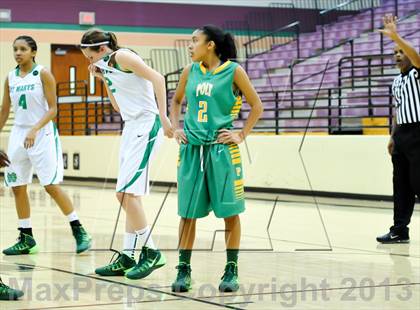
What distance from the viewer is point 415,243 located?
27.7 ft

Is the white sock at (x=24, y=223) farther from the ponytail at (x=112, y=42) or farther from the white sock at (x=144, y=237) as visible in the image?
the ponytail at (x=112, y=42)

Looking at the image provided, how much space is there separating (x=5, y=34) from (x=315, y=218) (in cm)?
1560

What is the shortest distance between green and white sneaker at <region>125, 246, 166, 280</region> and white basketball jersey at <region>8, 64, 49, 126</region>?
6.34ft

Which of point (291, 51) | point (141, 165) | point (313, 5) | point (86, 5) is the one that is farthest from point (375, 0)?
point (141, 165)

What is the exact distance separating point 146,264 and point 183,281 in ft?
2.22

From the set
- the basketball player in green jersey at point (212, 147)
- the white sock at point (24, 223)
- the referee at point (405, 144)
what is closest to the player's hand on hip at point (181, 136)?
the basketball player in green jersey at point (212, 147)

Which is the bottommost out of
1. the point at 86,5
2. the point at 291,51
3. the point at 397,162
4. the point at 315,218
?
the point at 315,218

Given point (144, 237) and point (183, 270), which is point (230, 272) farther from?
point (144, 237)

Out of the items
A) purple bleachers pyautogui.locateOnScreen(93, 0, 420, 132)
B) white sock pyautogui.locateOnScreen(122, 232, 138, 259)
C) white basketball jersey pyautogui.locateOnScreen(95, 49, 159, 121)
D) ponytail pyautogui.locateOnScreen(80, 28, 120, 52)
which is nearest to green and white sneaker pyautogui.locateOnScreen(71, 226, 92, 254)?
white sock pyautogui.locateOnScreen(122, 232, 138, 259)

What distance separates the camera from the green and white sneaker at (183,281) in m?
5.62

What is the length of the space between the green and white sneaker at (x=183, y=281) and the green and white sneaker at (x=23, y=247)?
2.29 metres

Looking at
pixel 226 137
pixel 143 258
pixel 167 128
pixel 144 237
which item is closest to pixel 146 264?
pixel 143 258

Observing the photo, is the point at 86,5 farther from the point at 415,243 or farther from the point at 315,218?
the point at 415,243

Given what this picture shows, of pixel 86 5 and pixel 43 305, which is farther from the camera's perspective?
pixel 86 5
